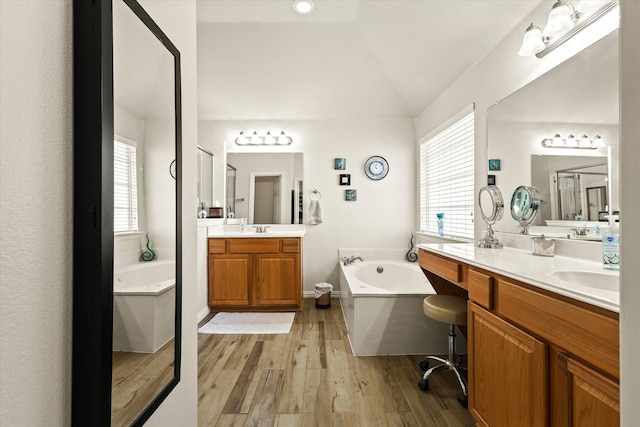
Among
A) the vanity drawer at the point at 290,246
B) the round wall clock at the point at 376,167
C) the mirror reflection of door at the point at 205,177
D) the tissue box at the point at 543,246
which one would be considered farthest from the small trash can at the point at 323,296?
the tissue box at the point at 543,246

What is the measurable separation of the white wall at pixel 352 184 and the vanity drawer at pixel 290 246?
0.58m

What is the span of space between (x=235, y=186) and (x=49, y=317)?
11.7 feet

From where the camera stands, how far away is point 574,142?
1.71 meters

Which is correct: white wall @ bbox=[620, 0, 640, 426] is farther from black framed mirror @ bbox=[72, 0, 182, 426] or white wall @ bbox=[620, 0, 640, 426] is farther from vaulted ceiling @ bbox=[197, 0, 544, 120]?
vaulted ceiling @ bbox=[197, 0, 544, 120]

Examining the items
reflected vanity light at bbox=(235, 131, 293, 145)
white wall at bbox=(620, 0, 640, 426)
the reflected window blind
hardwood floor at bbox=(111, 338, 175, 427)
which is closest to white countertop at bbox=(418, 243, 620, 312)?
white wall at bbox=(620, 0, 640, 426)

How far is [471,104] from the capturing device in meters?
2.70

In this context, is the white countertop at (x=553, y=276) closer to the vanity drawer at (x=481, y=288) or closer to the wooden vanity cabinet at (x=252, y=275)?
the vanity drawer at (x=481, y=288)

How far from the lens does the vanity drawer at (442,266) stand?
1730 mm

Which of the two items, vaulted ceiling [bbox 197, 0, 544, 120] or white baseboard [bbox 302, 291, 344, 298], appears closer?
vaulted ceiling [bbox 197, 0, 544, 120]

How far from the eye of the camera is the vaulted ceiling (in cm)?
244

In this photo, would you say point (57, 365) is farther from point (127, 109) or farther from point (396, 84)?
point (396, 84)

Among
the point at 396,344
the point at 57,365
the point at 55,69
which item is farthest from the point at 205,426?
the point at 55,69

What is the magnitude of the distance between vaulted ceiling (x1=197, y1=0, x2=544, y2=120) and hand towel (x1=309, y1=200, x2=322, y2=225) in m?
1.16

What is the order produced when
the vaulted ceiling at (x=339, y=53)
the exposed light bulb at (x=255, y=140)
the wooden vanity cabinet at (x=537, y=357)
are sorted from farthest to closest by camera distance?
1. the exposed light bulb at (x=255, y=140)
2. the vaulted ceiling at (x=339, y=53)
3. the wooden vanity cabinet at (x=537, y=357)
